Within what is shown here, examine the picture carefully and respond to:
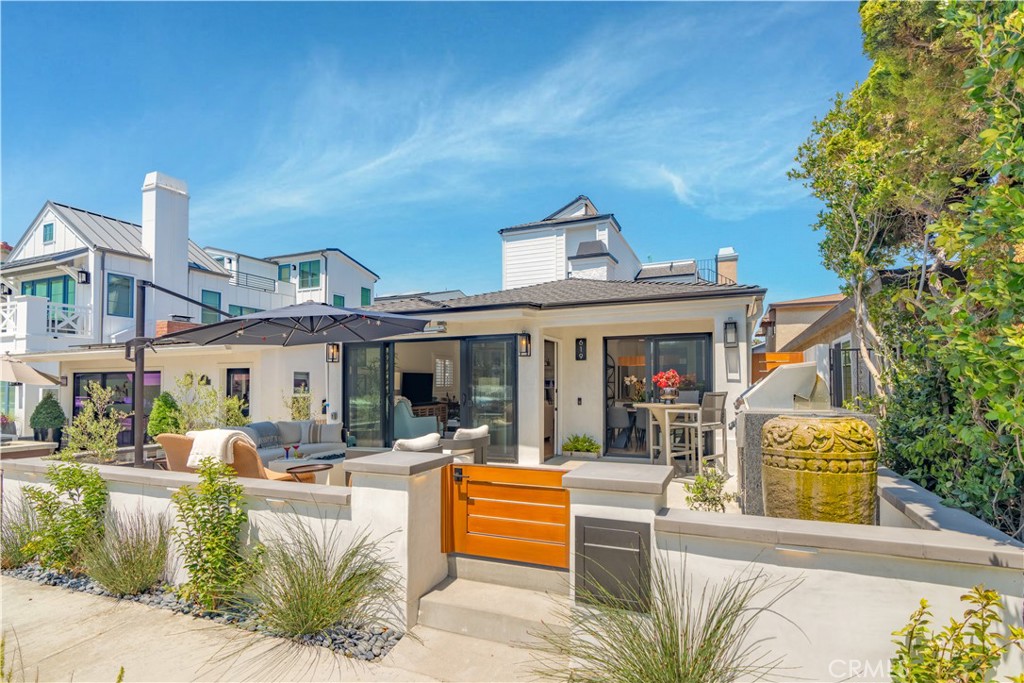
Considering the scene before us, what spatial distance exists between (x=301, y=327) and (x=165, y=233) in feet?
49.5

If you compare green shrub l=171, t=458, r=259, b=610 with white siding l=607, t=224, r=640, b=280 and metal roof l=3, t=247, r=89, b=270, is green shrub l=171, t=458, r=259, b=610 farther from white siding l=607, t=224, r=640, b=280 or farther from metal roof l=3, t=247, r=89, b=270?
metal roof l=3, t=247, r=89, b=270

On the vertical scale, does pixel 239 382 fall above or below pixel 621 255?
below

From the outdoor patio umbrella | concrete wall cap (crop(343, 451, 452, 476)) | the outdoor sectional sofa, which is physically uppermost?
the outdoor patio umbrella

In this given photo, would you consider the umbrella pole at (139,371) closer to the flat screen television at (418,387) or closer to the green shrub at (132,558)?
the green shrub at (132,558)

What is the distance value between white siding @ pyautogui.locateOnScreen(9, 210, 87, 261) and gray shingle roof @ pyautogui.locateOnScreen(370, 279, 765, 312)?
15643mm

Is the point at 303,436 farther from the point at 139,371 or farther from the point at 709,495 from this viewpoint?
the point at 709,495

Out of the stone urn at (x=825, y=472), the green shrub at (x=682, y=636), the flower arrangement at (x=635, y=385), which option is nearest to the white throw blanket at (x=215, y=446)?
the green shrub at (x=682, y=636)

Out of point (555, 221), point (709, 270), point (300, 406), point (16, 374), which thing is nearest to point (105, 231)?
point (16, 374)

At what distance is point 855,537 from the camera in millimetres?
2438

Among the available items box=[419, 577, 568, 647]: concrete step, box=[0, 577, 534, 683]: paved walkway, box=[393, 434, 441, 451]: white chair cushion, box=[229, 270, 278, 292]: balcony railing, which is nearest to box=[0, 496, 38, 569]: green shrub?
box=[0, 577, 534, 683]: paved walkway

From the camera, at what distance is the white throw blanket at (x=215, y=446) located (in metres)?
Result: 4.96

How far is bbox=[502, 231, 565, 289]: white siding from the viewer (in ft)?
60.4

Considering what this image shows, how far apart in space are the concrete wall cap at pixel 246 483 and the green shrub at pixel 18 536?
452 millimetres

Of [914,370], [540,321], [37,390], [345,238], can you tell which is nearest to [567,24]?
[540,321]
